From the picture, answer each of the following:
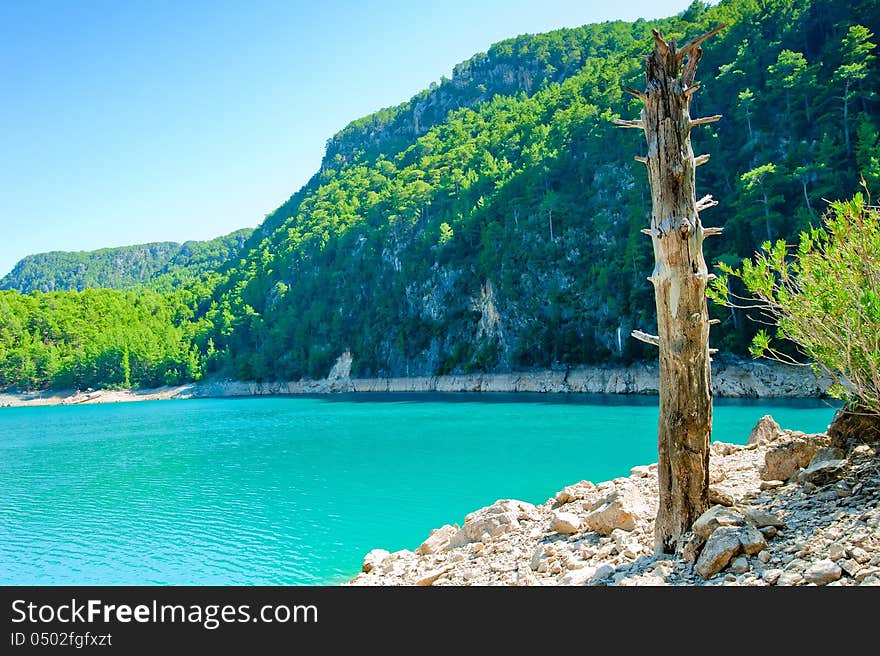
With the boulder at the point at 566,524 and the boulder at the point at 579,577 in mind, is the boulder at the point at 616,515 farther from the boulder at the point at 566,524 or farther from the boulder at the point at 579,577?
the boulder at the point at 579,577

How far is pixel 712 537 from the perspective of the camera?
16.7 feet

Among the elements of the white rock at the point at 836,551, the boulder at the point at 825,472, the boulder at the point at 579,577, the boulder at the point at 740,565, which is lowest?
the boulder at the point at 579,577

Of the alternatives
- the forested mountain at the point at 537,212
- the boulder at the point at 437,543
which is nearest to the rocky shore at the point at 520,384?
the forested mountain at the point at 537,212

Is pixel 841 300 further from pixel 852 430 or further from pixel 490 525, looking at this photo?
pixel 490 525

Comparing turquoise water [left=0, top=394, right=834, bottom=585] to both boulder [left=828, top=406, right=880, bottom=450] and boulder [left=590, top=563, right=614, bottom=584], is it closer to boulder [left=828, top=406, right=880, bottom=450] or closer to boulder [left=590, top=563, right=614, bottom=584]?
boulder [left=590, top=563, right=614, bottom=584]

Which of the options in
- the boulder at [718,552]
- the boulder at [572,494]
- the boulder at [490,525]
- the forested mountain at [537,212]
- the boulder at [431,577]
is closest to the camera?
the boulder at [718,552]

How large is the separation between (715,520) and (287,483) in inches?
699

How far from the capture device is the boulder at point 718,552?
4879 millimetres

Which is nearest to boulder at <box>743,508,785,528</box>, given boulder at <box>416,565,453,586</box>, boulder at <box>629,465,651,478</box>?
boulder at <box>416,565,453,586</box>

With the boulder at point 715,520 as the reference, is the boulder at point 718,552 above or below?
below

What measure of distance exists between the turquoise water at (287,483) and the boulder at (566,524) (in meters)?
4.97

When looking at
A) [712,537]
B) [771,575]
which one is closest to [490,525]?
[712,537]

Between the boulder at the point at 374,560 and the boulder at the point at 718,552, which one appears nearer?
the boulder at the point at 718,552
